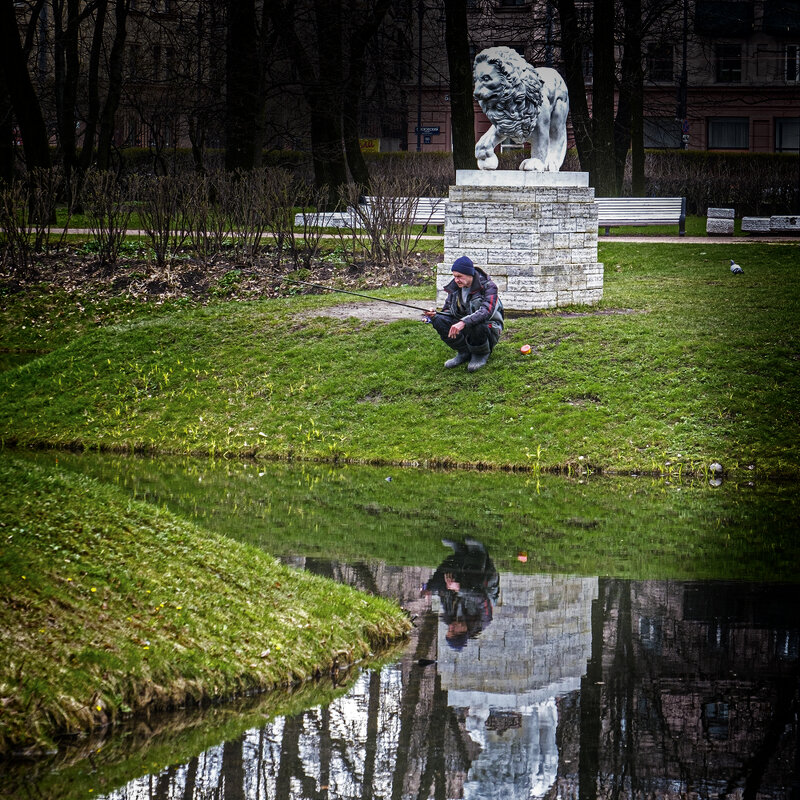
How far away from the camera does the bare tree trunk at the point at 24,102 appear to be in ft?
91.2

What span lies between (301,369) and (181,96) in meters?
23.5

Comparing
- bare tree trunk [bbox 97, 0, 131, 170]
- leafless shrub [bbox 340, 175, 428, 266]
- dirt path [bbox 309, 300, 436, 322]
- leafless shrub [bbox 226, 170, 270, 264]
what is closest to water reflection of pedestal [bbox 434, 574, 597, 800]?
dirt path [bbox 309, 300, 436, 322]

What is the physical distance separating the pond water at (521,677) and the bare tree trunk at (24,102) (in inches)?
743

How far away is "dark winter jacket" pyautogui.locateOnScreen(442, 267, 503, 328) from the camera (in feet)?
47.2

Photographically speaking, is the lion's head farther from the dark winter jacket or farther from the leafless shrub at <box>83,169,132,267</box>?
the leafless shrub at <box>83,169,132,267</box>

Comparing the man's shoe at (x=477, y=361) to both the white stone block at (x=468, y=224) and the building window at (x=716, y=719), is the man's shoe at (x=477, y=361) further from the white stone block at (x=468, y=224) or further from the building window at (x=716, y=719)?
the building window at (x=716, y=719)

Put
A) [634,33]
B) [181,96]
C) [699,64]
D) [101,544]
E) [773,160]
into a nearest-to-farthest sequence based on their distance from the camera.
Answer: [101,544], [634,33], [181,96], [773,160], [699,64]

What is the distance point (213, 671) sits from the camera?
6574mm

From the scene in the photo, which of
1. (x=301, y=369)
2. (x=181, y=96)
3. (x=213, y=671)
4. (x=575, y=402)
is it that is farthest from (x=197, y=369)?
(x=181, y=96)

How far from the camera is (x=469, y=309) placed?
14.5 m

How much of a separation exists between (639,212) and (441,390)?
13.1m

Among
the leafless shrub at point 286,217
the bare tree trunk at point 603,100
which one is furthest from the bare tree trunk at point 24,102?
the bare tree trunk at point 603,100

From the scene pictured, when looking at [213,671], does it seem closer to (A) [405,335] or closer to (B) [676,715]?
(B) [676,715]

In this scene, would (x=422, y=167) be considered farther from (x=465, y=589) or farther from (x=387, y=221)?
(x=465, y=589)
